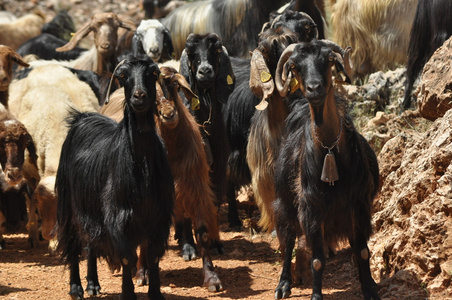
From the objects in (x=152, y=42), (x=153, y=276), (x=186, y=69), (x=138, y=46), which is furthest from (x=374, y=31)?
(x=153, y=276)

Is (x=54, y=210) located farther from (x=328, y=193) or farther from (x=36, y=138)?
(x=328, y=193)

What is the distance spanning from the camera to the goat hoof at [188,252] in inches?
354

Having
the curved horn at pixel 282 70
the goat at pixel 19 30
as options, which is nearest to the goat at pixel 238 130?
the curved horn at pixel 282 70

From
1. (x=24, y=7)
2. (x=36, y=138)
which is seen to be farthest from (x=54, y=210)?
(x=24, y=7)

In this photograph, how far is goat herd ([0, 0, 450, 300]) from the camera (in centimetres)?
666

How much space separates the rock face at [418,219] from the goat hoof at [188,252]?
2134 millimetres

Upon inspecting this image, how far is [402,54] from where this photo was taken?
40.0ft

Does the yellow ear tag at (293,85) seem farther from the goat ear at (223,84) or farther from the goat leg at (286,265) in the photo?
the goat ear at (223,84)

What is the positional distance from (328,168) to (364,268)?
0.92 meters

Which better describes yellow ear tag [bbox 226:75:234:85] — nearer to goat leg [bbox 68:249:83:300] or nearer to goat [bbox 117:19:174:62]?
goat leg [bbox 68:249:83:300]

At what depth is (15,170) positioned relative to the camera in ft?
29.1

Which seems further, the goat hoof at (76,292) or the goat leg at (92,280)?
the goat leg at (92,280)

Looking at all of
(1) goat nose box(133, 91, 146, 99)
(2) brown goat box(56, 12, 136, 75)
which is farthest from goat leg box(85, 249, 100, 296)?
(2) brown goat box(56, 12, 136, 75)

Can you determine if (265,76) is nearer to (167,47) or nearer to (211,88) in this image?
(211,88)
